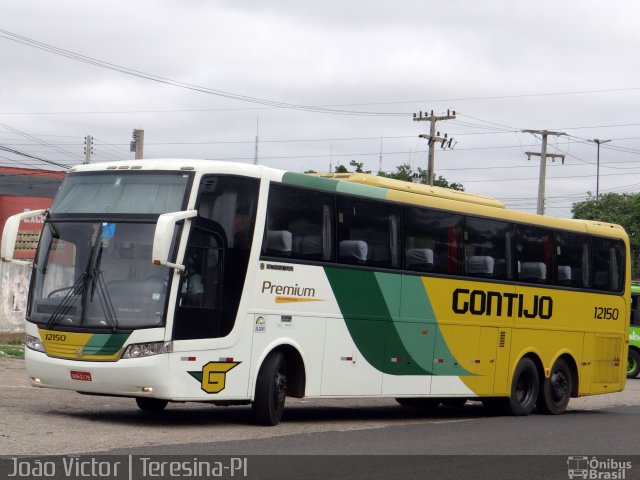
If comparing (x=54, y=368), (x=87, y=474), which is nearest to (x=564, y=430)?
(x=54, y=368)

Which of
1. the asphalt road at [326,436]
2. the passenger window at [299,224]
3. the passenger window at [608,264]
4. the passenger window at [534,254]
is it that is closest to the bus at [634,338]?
the passenger window at [608,264]

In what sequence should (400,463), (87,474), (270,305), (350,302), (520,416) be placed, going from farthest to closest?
(520,416)
(350,302)
(270,305)
(400,463)
(87,474)

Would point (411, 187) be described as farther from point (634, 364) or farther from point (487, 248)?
point (634, 364)

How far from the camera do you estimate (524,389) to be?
20547 millimetres

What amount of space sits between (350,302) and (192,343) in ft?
10.3

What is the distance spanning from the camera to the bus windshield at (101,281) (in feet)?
45.0

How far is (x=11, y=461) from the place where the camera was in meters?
10.4

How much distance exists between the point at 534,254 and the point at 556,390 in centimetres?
273

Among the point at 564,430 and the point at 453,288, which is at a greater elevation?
the point at 453,288

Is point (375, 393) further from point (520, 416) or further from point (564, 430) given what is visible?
point (520, 416)

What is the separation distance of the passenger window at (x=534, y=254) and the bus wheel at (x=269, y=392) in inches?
253

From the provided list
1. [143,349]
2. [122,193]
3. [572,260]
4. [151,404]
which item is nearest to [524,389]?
[572,260]

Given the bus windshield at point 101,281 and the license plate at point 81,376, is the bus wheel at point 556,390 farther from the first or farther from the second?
the license plate at point 81,376

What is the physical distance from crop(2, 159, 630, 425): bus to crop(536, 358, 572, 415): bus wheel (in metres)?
0.34
